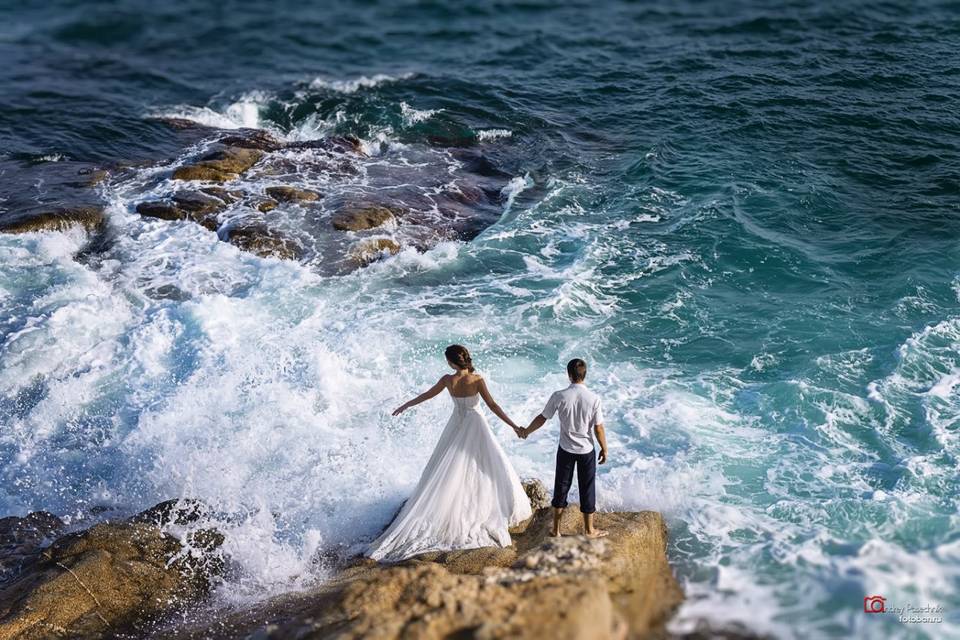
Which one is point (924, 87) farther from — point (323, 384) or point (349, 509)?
point (349, 509)

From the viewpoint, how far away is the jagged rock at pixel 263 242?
49.9 ft

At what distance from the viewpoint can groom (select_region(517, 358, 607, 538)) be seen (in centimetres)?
773

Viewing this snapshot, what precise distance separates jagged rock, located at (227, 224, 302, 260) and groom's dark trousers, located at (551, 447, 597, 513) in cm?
867

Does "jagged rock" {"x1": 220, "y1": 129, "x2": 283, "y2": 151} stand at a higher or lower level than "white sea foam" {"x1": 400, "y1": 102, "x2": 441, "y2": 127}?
lower

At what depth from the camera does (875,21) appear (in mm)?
25953

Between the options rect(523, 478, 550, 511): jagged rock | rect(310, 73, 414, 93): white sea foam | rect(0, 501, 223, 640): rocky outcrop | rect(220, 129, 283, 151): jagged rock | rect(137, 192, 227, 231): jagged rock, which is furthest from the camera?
A: rect(310, 73, 414, 93): white sea foam

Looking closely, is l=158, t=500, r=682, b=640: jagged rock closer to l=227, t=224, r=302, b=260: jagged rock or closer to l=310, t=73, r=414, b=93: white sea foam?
l=227, t=224, r=302, b=260: jagged rock

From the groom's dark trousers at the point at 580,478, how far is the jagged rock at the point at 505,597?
303mm

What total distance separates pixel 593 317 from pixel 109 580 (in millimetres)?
8068

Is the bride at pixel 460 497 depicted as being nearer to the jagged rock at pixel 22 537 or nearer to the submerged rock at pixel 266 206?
the jagged rock at pixel 22 537

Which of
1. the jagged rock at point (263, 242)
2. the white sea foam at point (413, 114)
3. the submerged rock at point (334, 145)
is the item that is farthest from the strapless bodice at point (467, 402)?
the white sea foam at point (413, 114)

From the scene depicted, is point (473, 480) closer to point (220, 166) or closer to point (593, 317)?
point (593, 317)

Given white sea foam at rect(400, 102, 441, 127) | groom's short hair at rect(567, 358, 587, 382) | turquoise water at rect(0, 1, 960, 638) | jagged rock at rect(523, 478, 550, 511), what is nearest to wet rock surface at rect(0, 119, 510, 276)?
turquoise water at rect(0, 1, 960, 638)

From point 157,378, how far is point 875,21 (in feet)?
80.6
